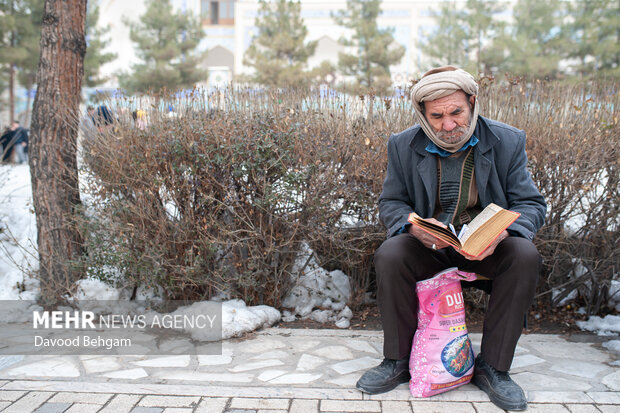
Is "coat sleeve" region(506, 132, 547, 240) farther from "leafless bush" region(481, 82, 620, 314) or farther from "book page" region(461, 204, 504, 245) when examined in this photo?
"leafless bush" region(481, 82, 620, 314)

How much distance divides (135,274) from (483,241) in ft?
8.55

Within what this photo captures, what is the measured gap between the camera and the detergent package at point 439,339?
2709 millimetres

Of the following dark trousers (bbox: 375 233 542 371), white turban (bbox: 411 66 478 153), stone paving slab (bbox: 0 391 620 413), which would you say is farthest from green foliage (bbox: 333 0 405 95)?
stone paving slab (bbox: 0 391 620 413)

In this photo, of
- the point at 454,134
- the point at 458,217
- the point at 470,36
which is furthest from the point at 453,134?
the point at 470,36

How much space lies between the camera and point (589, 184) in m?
3.58

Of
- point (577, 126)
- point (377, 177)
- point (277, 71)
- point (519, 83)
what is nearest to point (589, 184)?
point (577, 126)

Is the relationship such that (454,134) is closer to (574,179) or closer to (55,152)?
(574,179)

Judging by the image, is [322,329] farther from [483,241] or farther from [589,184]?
[589,184]

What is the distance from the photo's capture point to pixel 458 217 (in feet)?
9.45

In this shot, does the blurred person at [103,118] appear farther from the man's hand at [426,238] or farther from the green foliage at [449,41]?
the green foliage at [449,41]

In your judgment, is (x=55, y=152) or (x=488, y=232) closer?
(x=488, y=232)

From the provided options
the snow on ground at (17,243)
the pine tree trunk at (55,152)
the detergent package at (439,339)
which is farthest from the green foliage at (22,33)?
the detergent package at (439,339)

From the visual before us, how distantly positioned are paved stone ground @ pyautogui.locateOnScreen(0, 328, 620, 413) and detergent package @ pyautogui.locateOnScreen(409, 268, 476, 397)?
0.27ft

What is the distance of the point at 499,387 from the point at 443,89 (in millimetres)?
1505
